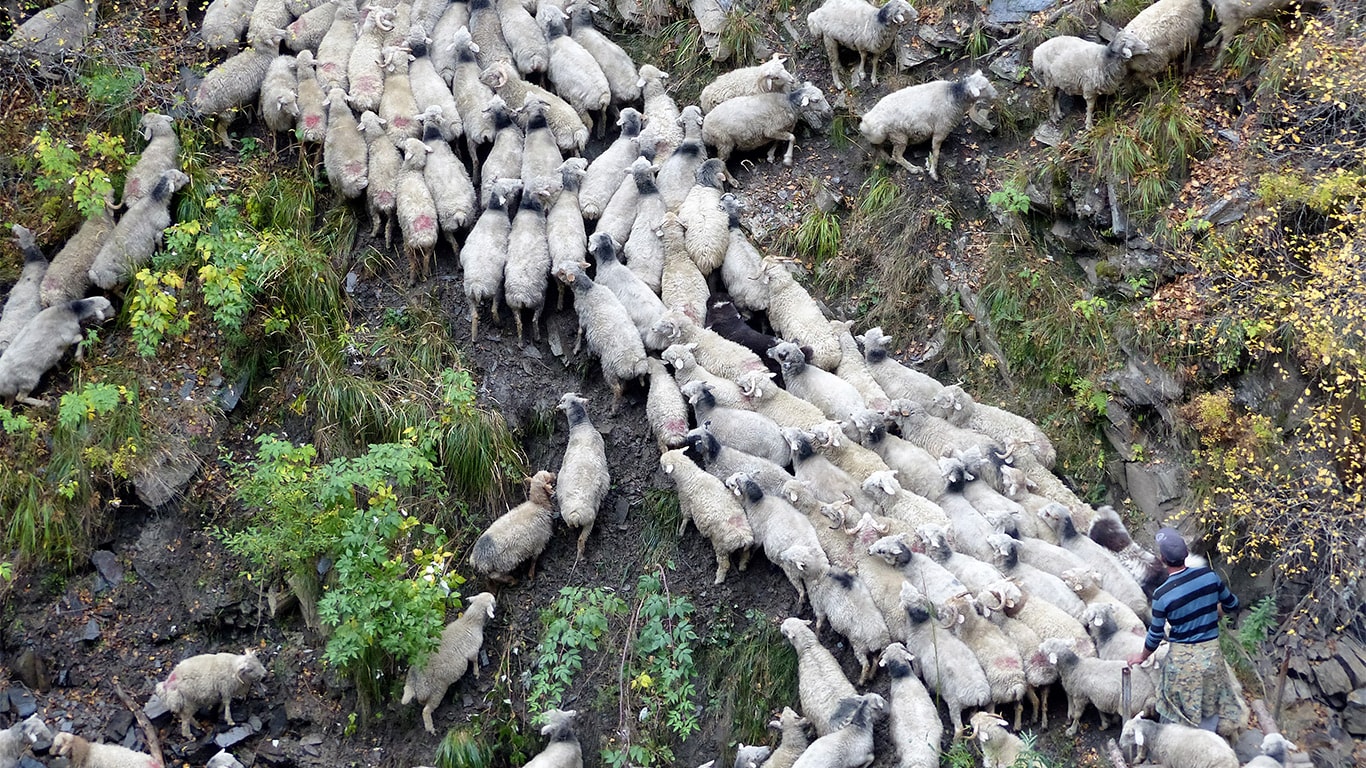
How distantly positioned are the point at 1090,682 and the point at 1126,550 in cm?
179

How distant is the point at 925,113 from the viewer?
42.3 feet


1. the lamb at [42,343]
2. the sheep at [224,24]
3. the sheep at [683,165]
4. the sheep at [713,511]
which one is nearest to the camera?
the sheep at [713,511]

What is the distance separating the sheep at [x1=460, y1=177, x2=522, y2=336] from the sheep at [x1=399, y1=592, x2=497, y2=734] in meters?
3.15

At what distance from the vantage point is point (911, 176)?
1322 cm

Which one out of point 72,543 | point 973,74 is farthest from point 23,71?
point 973,74

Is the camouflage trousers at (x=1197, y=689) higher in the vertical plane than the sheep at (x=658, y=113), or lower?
lower

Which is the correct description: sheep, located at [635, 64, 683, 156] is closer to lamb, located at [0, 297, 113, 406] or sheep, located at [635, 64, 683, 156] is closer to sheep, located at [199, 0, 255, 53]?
sheep, located at [199, 0, 255, 53]

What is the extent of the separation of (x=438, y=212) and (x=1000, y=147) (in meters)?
6.38

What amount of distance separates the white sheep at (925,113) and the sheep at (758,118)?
809mm

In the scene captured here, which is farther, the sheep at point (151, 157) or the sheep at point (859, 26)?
the sheep at point (859, 26)

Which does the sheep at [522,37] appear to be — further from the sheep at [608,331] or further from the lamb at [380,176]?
the sheep at [608,331]

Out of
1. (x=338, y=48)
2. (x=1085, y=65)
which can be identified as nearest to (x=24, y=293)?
(x=338, y=48)

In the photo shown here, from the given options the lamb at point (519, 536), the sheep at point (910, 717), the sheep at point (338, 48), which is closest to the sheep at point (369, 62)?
the sheep at point (338, 48)

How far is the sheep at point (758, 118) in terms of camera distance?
13.5 meters
